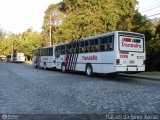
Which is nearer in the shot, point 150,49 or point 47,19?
point 150,49

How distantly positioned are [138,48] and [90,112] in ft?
44.0

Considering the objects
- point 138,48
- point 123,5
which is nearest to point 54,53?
point 123,5

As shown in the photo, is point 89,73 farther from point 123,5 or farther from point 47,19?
point 47,19

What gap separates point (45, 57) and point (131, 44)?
1969 centimetres

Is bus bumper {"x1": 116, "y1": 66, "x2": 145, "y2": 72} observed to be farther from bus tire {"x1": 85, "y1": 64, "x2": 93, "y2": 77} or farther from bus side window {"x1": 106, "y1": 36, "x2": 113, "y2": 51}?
bus tire {"x1": 85, "y1": 64, "x2": 93, "y2": 77}

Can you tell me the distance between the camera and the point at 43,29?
2662 inches

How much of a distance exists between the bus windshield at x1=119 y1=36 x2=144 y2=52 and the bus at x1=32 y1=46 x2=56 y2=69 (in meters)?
14.9

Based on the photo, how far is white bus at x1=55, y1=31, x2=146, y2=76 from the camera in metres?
21.3

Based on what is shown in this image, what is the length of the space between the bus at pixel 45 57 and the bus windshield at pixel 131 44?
14.9 meters

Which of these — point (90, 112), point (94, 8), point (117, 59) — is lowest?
point (90, 112)

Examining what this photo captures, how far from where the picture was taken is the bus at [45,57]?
1441 inches

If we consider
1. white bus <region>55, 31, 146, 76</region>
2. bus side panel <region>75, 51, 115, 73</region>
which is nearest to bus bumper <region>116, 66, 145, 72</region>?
white bus <region>55, 31, 146, 76</region>

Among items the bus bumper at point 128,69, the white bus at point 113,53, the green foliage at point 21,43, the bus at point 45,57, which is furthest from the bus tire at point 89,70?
the green foliage at point 21,43

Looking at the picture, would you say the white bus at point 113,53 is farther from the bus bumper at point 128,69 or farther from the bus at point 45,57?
the bus at point 45,57
